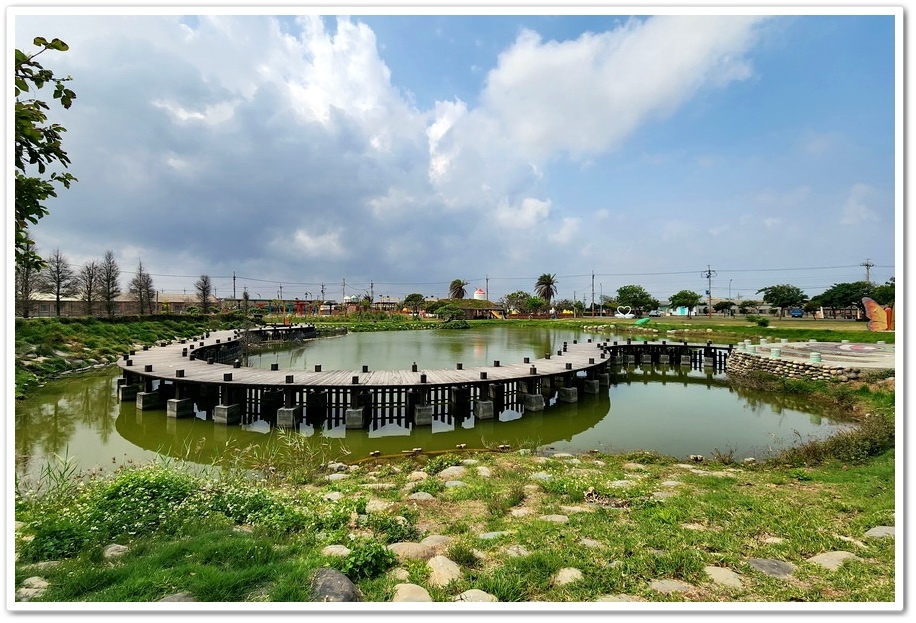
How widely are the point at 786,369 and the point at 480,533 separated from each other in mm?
17399

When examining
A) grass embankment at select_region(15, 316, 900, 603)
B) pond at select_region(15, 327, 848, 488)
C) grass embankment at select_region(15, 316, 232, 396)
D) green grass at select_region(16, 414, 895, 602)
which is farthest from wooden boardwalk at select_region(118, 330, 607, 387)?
green grass at select_region(16, 414, 895, 602)

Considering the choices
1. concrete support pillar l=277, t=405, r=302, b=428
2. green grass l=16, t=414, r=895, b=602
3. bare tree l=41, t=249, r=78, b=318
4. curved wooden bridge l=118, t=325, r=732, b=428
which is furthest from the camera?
bare tree l=41, t=249, r=78, b=318

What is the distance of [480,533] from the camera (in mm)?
3861

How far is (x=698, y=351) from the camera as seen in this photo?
76.5 ft

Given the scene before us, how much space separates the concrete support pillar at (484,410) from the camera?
37.2ft

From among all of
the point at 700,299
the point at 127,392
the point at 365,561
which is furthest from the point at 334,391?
the point at 700,299

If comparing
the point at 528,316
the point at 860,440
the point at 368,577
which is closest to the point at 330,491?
the point at 368,577

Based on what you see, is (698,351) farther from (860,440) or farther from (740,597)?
(740,597)

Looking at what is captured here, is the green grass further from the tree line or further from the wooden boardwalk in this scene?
the tree line

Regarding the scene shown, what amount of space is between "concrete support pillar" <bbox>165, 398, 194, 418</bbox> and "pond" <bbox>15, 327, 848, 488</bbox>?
0.21 meters

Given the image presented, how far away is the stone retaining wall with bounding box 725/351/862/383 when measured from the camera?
43.0 feet

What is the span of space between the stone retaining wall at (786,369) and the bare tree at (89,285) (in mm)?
57718

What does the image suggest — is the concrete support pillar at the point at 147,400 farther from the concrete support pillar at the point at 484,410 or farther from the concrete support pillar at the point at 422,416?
the concrete support pillar at the point at 484,410

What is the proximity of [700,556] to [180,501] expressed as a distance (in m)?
5.00
